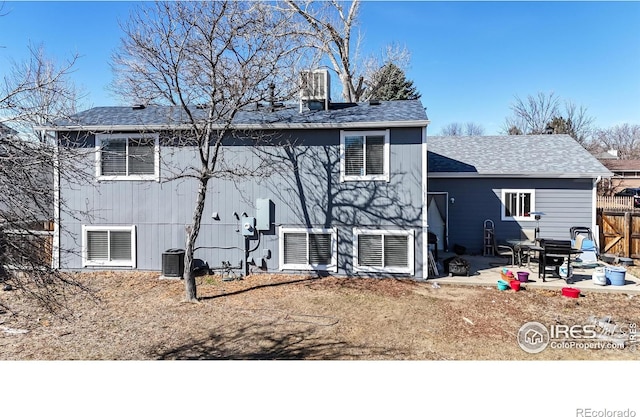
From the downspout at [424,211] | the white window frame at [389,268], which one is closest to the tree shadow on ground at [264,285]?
the white window frame at [389,268]

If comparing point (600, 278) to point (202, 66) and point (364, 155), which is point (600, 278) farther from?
point (202, 66)

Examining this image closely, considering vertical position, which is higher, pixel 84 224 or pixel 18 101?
pixel 18 101

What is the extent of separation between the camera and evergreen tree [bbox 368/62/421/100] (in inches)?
830

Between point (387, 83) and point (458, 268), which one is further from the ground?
point (387, 83)

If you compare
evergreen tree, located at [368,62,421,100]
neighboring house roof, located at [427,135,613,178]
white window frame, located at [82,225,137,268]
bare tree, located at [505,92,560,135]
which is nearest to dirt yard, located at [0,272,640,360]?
white window frame, located at [82,225,137,268]

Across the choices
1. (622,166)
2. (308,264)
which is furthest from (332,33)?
(622,166)

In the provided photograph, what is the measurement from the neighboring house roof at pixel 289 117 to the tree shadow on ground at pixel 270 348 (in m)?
5.15

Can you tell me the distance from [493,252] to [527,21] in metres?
6.74

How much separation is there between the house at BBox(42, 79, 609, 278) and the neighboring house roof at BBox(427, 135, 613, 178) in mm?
4029

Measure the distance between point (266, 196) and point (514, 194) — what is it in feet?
28.1

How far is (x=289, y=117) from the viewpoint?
873 centimetres
